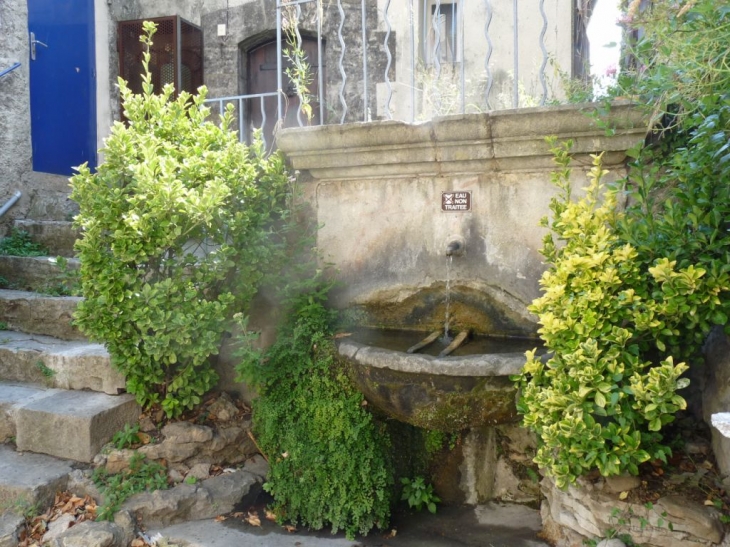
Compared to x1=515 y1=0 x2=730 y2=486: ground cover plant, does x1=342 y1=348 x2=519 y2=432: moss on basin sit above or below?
below

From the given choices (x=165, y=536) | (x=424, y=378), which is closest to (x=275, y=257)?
(x=424, y=378)

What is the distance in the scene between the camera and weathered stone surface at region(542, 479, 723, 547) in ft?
8.02

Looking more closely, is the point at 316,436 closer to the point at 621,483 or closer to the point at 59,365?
the point at 621,483

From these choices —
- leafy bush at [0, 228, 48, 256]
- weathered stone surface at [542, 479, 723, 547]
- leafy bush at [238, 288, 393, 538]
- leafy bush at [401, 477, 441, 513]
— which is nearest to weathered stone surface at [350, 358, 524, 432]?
leafy bush at [238, 288, 393, 538]

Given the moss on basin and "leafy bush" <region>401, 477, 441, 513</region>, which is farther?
"leafy bush" <region>401, 477, 441, 513</region>

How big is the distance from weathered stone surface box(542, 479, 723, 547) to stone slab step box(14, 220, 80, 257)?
4.80m

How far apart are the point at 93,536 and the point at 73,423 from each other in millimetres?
748

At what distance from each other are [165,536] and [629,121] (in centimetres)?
298

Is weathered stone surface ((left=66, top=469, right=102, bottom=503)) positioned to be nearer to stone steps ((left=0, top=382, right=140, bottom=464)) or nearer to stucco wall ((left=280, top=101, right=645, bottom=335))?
stone steps ((left=0, top=382, right=140, bottom=464))

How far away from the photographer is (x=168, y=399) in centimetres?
367

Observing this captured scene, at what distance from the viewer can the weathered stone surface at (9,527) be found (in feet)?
10.2

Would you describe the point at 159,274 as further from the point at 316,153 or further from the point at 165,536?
the point at 165,536

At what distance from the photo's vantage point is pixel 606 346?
248 cm

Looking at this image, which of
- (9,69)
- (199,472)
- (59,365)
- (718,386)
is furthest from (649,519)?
(9,69)
